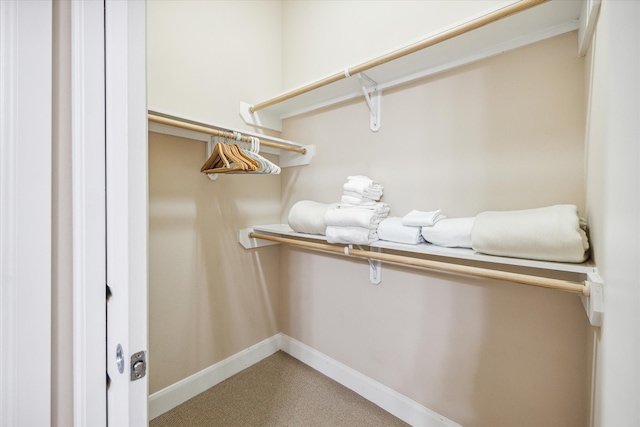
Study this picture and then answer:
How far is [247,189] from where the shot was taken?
1.79m

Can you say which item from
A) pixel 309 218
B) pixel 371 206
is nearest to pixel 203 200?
pixel 309 218

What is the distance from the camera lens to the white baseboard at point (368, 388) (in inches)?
52.4

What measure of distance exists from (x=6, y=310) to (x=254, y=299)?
1.45m

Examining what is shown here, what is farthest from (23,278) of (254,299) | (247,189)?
(254,299)

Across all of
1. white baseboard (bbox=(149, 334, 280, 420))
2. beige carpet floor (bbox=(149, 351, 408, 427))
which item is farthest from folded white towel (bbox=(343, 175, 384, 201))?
white baseboard (bbox=(149, 334, 280, 420))

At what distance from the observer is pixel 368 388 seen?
5.04 ft

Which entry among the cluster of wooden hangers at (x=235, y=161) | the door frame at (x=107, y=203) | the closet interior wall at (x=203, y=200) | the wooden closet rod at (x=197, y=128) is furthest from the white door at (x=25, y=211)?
the closet interior wall at (x=203, y=200)

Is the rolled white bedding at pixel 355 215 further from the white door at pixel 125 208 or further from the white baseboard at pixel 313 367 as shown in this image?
the white baseboard at pixel 313 367

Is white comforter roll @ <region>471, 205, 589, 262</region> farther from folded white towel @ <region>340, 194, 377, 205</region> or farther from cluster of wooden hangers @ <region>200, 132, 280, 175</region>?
cluster of wooden hangers @ <region>200, 132, 280, 175</region>

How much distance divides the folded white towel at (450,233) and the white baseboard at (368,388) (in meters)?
0.90

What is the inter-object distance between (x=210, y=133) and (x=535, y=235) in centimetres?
140

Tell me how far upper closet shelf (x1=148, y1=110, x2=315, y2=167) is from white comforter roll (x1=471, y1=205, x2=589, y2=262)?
1155mm

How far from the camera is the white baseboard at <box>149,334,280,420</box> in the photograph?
4.63 feet

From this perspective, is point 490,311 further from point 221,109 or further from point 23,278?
point 221,109
